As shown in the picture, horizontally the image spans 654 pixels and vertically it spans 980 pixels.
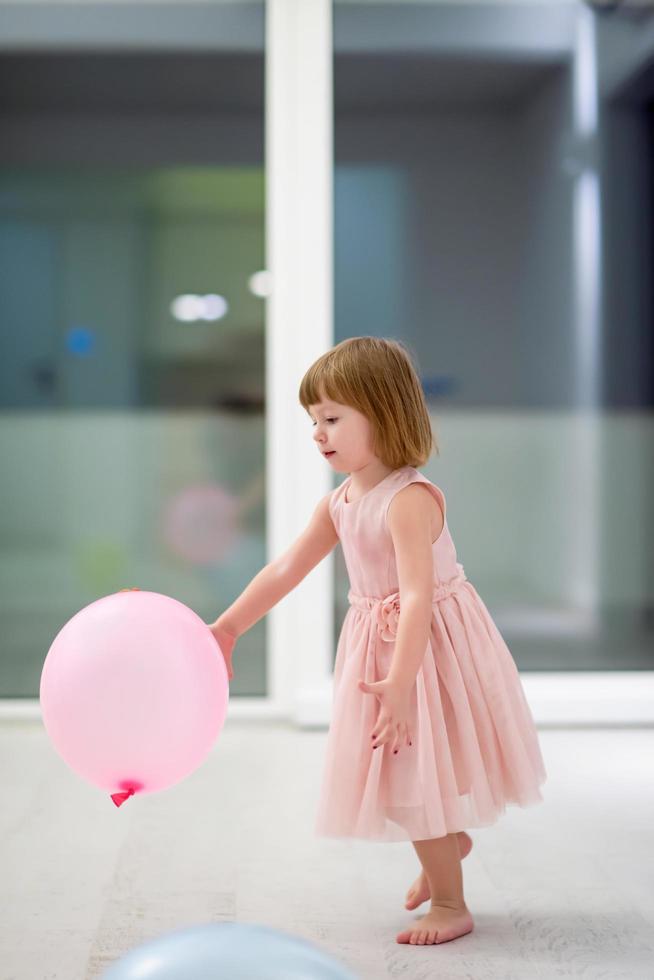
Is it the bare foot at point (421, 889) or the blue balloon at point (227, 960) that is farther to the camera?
the bare foot at point (421, 889)

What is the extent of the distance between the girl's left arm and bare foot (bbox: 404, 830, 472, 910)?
14.9 inches

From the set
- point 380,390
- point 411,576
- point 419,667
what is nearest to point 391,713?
point 419,667

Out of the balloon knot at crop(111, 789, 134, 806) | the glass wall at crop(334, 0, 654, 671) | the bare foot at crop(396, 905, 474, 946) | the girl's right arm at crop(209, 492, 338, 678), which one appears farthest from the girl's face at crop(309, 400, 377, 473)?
the glass wall at crop(334, 0, 654, 671)

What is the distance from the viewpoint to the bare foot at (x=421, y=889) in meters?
1.73

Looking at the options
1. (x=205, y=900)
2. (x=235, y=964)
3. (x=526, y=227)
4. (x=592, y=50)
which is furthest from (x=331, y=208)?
(x=235, y=964)

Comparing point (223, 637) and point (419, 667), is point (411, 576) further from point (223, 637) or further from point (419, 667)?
point (223, 637)

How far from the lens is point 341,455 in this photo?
1646 mm

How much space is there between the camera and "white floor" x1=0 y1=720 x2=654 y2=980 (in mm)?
1568

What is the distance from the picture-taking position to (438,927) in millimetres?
1609

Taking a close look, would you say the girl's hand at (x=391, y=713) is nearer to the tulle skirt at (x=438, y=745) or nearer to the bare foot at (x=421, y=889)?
the tulle skirt at (x=438, y=745)

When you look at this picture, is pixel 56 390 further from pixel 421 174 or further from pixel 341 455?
pixel 341 455

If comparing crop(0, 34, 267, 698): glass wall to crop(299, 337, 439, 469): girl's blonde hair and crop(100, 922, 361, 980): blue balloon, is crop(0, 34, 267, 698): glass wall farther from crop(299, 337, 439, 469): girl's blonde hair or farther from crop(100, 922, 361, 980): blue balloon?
crop(100, 922, 361, 980): blue balloon

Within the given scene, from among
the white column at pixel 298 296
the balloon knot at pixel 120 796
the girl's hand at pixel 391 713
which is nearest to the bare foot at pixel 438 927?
the girl's hand at pixel 391 713

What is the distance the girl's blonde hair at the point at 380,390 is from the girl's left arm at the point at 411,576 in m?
0.08
